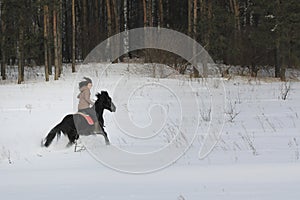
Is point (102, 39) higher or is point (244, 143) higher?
point (102, 39)

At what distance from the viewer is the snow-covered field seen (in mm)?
5043

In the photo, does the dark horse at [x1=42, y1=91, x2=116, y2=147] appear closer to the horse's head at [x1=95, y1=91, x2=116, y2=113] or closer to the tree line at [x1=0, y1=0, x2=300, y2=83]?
the horse's head at [x1=95, y1=91, x2=116, y2=113]

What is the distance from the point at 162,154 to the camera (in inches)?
280

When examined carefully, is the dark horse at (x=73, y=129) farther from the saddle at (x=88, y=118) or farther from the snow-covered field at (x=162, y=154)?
the snow-covered field at (x=162, y=154)

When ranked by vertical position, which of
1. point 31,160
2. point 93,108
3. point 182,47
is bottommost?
point 31,160

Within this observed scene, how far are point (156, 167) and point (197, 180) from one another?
3.04 feet

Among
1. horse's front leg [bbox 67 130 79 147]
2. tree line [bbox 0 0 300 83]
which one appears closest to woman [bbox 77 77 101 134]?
horse's front leg [bbox 67 130 79 147]

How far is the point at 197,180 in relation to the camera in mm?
5355

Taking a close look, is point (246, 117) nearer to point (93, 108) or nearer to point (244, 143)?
point (244, 143)

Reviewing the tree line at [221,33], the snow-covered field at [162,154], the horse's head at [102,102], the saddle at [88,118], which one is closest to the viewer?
the snow-covered field at [162,154]

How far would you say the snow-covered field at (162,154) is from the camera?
16.5ft

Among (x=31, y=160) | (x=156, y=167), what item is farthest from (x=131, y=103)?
(x=156, y=167)

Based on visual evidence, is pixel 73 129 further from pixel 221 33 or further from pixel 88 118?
pixel 221 33

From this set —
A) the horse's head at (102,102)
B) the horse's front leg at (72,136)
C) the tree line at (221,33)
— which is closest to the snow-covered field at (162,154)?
the horse's front leg at (72,136)
